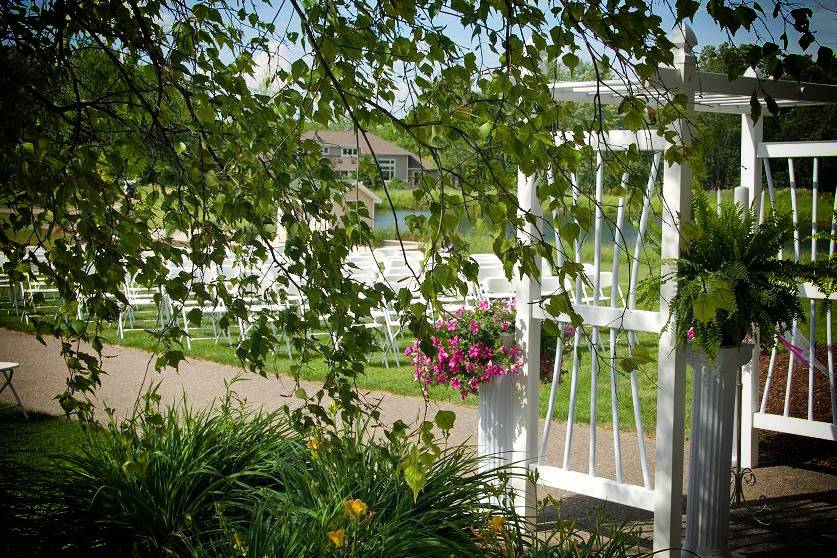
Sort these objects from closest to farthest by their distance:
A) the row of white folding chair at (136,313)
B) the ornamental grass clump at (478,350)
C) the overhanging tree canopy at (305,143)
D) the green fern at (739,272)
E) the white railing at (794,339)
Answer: the overhanging tree canopy at (305,143) → the green fern at (739,272) → the ornamental grass clump at (478,350) → the white railing at (794,339) → the row of white folding chair at (136,313)

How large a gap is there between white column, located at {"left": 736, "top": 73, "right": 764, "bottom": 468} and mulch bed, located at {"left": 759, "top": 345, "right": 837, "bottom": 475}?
0.81 feet

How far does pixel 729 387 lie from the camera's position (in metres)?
3.87

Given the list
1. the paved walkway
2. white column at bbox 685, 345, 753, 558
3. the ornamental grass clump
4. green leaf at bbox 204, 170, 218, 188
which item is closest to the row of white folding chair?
the paved walkway

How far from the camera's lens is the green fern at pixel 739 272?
365 centimetres

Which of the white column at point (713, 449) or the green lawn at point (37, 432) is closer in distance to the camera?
the white column at point (713, 449)

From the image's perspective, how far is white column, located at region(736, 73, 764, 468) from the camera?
5.25 metres

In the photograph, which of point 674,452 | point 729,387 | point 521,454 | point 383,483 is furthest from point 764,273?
point 383,483

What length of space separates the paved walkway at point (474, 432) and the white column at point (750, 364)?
17 centimetres

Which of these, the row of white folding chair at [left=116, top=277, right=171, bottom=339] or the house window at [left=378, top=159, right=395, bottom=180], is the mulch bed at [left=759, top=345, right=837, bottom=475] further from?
the row of white folding chair at [left=116, top=277, right=171, bottom=339]

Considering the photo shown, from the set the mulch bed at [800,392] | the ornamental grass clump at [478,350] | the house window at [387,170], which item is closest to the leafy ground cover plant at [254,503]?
the house window at [387,170]

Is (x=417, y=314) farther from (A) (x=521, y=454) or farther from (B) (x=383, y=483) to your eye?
(A) (x=521, y=454)

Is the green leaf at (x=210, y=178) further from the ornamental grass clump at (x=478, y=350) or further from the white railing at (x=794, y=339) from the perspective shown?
Result: the white railing at (x=794, y=339)

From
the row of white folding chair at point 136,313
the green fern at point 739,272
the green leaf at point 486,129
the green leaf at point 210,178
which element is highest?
the green leaf at point 486,129

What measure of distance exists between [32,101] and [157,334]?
74 centimetres
